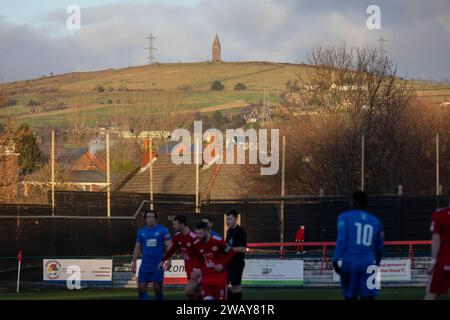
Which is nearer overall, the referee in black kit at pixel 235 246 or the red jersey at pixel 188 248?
the red jersey at pixel 188 248

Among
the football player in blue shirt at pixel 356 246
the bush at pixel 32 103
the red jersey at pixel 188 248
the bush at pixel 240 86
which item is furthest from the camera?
the bush at pixel 240 86

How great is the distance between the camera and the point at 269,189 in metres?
67.6

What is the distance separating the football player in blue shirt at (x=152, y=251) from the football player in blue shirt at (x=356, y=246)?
5.67 metres

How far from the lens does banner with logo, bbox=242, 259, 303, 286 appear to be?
34656mm


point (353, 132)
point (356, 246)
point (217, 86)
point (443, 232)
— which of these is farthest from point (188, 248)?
point (217, 86)

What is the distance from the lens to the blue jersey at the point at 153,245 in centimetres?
2033

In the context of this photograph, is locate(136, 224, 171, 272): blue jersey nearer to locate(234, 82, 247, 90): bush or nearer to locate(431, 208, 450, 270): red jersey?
locate(431, 208, 450, 270): red jersey

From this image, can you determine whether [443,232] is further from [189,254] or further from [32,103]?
[32,103]

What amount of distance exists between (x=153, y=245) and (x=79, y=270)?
14.7 m

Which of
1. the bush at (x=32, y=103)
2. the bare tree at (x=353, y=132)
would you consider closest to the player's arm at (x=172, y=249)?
the bare tree at (x=353, y=132)

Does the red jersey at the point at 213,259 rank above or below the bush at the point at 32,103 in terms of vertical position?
below

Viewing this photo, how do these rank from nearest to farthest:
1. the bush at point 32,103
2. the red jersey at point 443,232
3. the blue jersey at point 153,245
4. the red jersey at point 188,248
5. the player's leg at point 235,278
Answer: the red jersey at point 443,232
the red jersey at point 188,248
the blue jersey at point 153,245
the player's leg at point 235,278
the bush at point 32,103

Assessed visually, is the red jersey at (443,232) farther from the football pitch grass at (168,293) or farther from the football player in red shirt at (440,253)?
the football pitch grass at (168,293)

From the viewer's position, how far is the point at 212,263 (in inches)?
674
